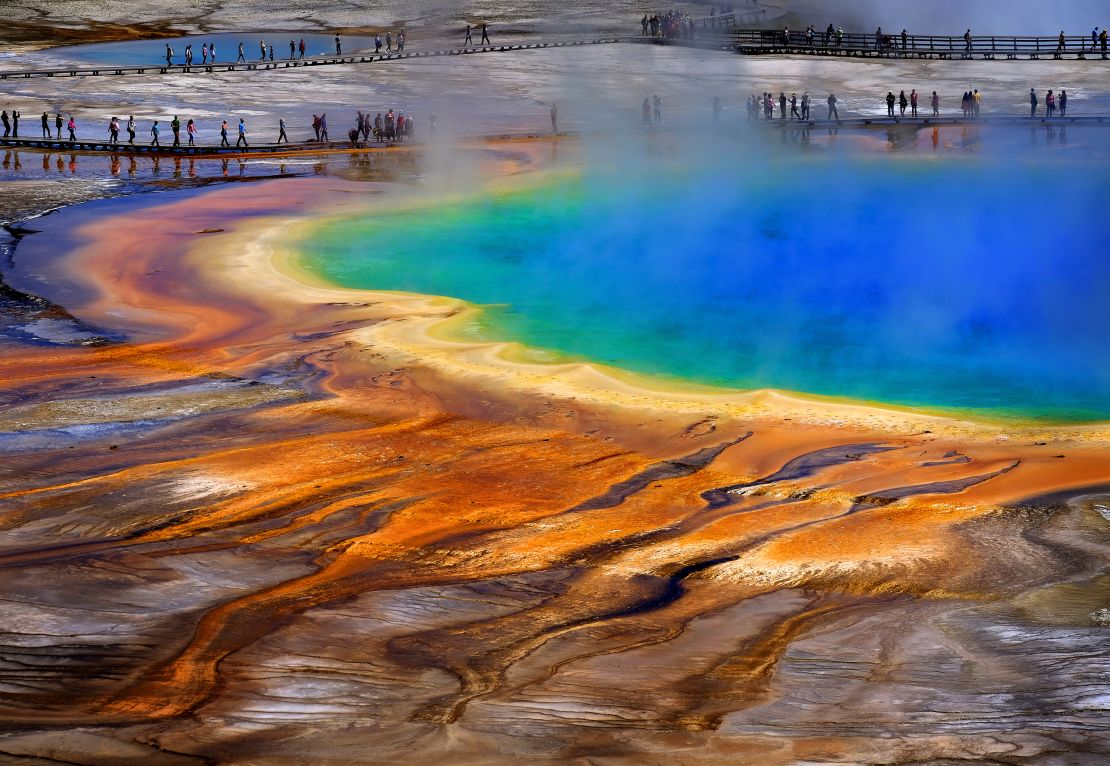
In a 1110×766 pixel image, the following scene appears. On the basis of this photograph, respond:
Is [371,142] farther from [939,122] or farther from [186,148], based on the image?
[939,122]

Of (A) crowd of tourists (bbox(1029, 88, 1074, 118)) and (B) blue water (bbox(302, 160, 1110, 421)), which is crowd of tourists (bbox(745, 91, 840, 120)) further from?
(B) blue water (bbox(302, 160, 1110, 421))

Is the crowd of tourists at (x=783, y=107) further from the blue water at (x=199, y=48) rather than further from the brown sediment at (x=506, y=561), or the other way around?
the brown sediment at (x=506, y=561)

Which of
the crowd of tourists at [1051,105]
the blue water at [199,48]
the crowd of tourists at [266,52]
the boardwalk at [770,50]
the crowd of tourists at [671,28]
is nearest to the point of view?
the crowd of tourists at [1051,105]

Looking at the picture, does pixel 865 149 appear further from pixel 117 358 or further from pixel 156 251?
pixel 117 358

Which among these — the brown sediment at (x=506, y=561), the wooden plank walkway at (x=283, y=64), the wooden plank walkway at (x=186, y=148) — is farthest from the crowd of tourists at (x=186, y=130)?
the brown sediment at (x=506, y=561)

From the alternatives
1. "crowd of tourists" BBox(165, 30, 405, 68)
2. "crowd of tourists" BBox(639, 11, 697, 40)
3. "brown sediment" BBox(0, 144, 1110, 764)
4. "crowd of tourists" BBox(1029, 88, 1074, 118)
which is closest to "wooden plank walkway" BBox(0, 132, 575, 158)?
→ "crowd of tourists" BBox(165, 30, 405, 68)

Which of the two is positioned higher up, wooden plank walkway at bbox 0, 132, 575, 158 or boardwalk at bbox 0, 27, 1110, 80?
boardwalk at bbox 0, 27, 1110, 80

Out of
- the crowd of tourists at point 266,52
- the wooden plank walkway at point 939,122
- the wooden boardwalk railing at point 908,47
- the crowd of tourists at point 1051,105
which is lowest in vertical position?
the wooden plank walkway at point 939,122

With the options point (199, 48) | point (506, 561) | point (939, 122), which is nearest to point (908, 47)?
point (939, 122)
